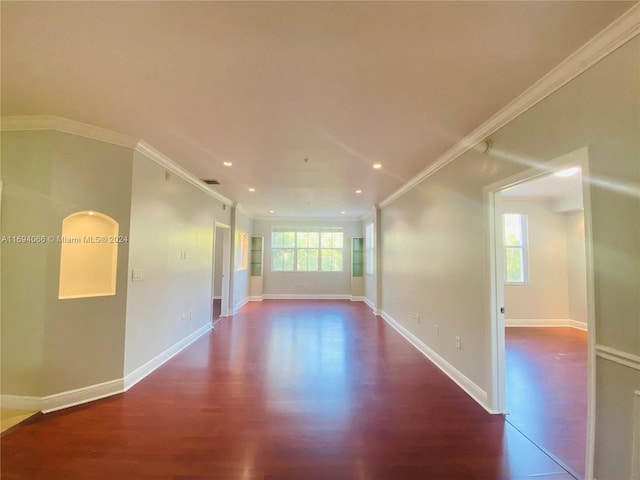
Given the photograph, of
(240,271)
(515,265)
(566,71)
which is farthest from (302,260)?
(566,71)

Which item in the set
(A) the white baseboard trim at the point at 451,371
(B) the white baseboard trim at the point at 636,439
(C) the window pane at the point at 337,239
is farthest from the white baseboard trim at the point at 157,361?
(C) the window pane at the point at 337,239

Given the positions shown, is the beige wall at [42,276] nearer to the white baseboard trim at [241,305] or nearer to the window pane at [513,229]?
the white baseboard trim at [241,305]

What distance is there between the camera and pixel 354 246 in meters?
9.26

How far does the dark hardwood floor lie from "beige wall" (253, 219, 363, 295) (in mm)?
5487

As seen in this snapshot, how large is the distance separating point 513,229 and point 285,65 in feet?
20.0

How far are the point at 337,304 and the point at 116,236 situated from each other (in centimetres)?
621

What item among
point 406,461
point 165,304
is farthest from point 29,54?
point 406,461

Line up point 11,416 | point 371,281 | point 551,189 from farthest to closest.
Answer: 1. point 371,281
2. point 551,189
3. point 11,416

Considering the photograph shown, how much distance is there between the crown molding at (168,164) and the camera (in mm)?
3100

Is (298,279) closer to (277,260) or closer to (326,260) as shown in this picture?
(277,260)

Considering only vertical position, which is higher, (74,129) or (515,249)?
(74,129)

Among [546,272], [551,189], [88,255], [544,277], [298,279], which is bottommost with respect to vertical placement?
[298,279]

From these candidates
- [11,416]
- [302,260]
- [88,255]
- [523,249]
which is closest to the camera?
[11,416]

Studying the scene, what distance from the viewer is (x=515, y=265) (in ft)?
19.5
